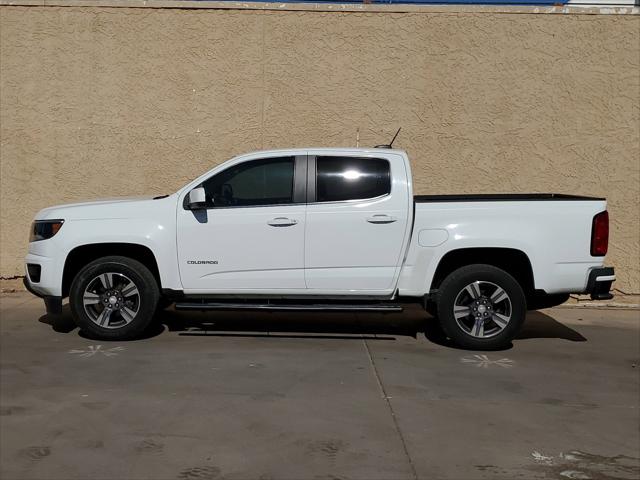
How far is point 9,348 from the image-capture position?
7.31 metres

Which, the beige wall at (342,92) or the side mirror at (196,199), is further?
the beige wall at (342,92)

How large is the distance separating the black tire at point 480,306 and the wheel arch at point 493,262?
0.17 m

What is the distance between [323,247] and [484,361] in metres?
1.89

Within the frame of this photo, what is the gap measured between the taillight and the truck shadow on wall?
53.4 inches

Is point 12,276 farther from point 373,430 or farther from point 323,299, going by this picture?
point 373,430

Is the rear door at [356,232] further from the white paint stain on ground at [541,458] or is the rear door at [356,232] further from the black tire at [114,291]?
the white paint stain on ground at [541,458]

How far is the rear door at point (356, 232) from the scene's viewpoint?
7.35m

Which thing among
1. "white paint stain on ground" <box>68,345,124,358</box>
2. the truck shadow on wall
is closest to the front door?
the truck shadow on wall

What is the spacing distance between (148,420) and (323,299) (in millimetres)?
2693

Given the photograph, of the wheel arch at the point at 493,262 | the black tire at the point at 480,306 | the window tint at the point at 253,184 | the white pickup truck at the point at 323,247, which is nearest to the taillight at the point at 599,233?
the white pickup truck at the point at 323,247

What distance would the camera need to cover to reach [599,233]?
23.6 feet

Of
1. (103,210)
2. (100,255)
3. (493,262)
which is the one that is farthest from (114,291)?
(493,262)

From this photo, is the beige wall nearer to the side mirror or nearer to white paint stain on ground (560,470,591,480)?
the side mirror

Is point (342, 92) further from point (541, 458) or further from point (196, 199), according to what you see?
point (541, 458)
